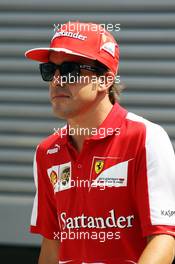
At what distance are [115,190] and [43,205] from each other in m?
0.54

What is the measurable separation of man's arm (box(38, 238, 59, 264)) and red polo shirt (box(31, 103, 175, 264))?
0.18 metres

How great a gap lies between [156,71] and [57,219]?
264 cm

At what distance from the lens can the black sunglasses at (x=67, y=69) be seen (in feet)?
10.6

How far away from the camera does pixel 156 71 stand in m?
5.93

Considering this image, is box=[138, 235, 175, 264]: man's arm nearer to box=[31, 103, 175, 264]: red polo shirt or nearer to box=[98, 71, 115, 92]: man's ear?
A: box=[31, 103, 175, 264]: red polo shirt

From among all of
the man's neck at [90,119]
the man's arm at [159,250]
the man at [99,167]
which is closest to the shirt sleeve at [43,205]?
the man at [99,167]

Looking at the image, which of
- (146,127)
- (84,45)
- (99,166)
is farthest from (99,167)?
(84,45)

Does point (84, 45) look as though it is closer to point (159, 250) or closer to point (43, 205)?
point (43, 205)

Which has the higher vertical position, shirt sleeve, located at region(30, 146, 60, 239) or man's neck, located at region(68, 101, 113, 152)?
man's neck, located at region(68, 101, 113, 152)

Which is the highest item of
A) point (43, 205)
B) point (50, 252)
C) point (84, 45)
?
point (84, 45)

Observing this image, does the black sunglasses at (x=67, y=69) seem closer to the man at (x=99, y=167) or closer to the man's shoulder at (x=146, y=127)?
the man at (x=99, y=167)

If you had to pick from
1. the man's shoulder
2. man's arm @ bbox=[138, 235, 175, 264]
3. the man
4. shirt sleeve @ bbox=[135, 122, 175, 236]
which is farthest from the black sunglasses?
man's arm @ bbox=[138, 235, 175, 264]

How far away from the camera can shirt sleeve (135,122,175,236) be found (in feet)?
9.83

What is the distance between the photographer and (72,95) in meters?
3.26
